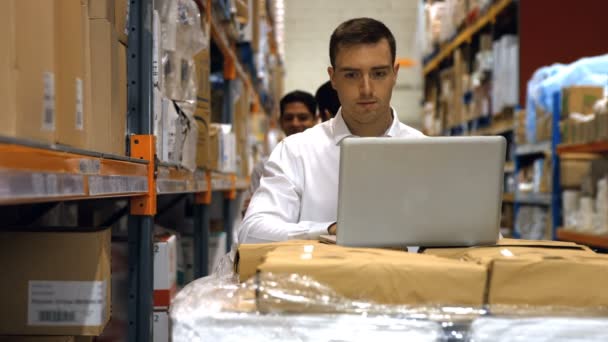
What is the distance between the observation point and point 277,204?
2.30 m

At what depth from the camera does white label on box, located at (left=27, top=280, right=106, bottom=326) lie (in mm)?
1751

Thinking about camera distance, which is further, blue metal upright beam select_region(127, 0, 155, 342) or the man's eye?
the man's eye

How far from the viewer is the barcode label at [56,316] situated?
5.73ft

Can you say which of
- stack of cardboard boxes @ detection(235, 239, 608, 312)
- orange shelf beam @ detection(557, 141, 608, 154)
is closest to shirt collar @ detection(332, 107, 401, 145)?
stack of cardboard boxes @ detection(235, 239, 608, 312)

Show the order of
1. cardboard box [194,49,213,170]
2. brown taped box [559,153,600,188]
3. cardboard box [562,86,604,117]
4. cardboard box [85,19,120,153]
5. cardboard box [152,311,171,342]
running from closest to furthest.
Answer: cardboard box [85,19,120,153]
cardboard box [152,311,171,342]
cardboard box [194,49,213,170]
cardboard box [562,86,604,117]
brown taped box [559,153,600,188]

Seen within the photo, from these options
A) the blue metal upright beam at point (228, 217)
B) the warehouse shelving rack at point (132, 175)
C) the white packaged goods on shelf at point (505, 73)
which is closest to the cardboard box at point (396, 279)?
the warehouse shelving rack at point (132, 175)

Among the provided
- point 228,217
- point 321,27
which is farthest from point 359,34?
point 321,27

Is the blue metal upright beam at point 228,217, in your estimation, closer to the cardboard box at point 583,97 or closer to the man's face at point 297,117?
the man's face at point 297,117

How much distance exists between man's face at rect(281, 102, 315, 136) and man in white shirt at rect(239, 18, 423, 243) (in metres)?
1.87

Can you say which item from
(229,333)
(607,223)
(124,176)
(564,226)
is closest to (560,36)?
(564,226)

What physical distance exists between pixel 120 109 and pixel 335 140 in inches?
28.9

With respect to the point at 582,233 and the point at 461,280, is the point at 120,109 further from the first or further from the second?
the point at 582,233

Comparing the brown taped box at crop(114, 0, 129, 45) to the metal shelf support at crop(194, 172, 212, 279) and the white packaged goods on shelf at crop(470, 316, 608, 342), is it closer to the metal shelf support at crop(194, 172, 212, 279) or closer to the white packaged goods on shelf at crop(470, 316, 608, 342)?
the white packaged goods on shelf at crop(470, 316, 608, 342)

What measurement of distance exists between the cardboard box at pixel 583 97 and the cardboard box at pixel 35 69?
426 centimetres
